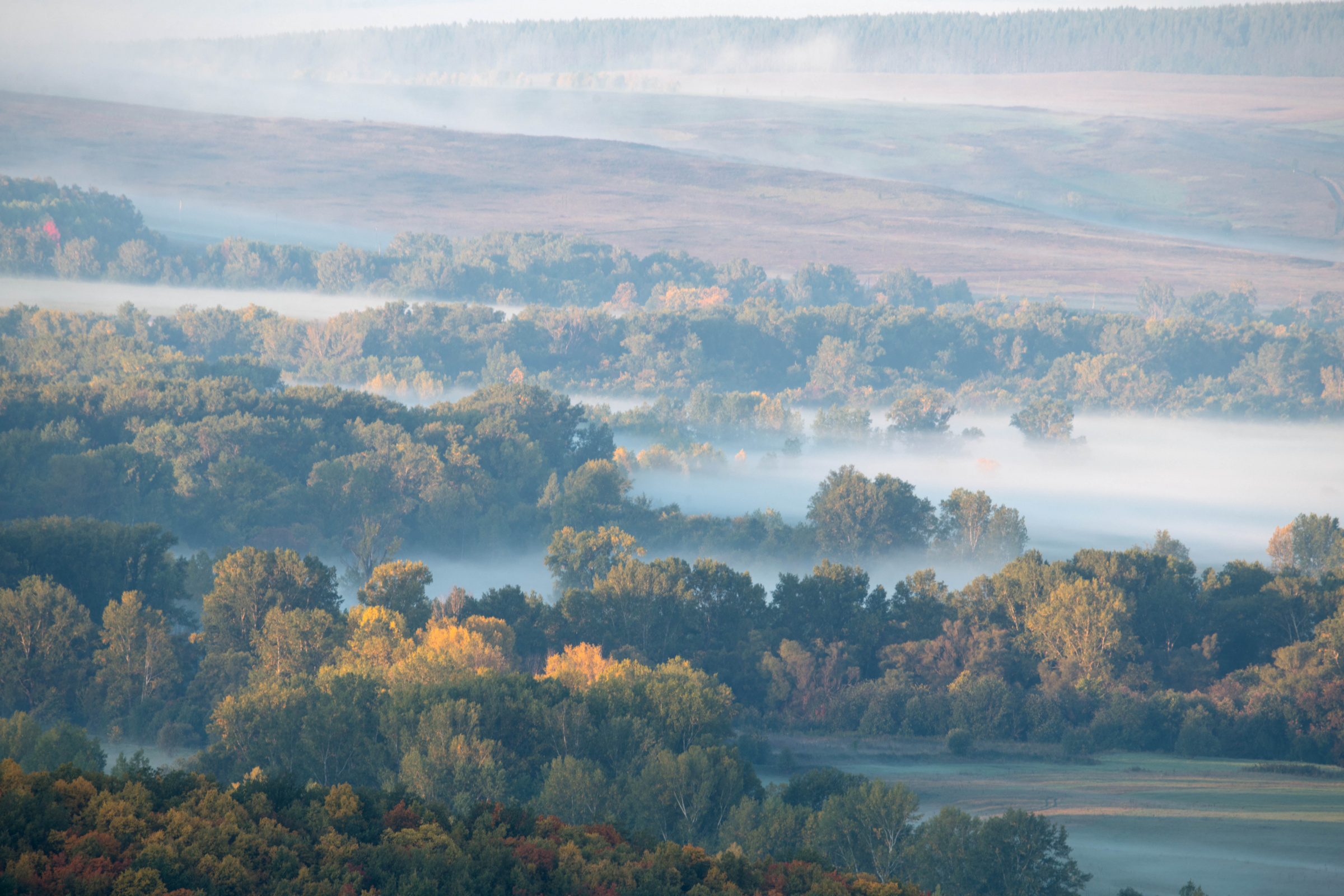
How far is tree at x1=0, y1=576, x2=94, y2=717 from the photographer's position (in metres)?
41.7

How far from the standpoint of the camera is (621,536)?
61.9m

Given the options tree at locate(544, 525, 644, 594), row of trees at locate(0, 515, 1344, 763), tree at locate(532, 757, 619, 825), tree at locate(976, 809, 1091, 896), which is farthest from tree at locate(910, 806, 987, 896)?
tree at locate(544, 525, 644, 594)

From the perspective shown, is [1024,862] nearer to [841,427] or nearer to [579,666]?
[579,666]

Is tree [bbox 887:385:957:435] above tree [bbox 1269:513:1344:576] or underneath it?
above

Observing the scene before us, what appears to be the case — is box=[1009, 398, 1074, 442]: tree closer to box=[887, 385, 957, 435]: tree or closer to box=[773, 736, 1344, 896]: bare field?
box=[887, 385, 957, 435]: tree

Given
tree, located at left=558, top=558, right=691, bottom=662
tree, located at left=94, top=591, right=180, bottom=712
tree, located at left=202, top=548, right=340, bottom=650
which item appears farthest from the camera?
tree, located at left=558, top=558, right=691, bottom=662

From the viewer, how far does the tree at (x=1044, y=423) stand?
134 metres

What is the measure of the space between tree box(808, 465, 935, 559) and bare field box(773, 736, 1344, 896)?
103 ft

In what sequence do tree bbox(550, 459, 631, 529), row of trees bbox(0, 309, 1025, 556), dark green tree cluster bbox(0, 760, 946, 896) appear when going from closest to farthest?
dark green tree cluster bbox(0, 760, 946, 896)
row of trees bbox(0, 309, 1025, 556)
tree bbox(550, 459, 631, 529)

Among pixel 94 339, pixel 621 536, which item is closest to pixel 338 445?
pixel 621 536

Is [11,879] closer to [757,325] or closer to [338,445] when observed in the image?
[338,445]

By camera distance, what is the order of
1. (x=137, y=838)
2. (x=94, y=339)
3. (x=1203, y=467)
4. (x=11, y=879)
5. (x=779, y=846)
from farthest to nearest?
(x=1203, y=467), (x=94, y=339), (x=779, y=846), (x=137, y=838), (x=11, y=879)

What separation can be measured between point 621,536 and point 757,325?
10495 cm

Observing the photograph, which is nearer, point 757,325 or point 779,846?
point 779,846
